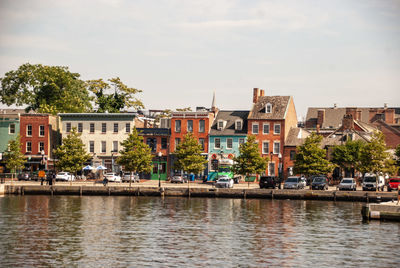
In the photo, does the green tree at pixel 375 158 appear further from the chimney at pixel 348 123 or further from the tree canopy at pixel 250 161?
the chimney at pixel 348 123

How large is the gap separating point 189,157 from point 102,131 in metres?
19.7

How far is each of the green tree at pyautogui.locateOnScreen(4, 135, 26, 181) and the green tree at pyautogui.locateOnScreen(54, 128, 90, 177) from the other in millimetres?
7162

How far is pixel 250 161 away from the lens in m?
97.3

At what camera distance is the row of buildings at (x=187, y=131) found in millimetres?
Result: 106688

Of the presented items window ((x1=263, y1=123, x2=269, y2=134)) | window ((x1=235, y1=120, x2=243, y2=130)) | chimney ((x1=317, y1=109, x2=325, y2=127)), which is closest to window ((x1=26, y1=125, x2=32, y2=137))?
window ((x1=235, y1=120, x2=243, y2=130))

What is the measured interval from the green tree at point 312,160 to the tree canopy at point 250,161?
5.05 meters

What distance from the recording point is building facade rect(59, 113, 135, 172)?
111 metres

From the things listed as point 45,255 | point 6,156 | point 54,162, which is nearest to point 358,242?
point 45,255

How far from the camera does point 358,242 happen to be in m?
49.0

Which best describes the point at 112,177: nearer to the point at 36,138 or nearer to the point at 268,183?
the point at 36,138

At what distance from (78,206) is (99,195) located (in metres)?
14.2

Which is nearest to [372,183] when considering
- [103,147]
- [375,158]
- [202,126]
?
[375,158]

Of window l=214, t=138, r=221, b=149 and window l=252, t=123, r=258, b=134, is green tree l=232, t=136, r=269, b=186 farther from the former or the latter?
window l=214, t=138, r=221, b=149

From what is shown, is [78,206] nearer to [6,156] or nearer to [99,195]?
[99,195]
